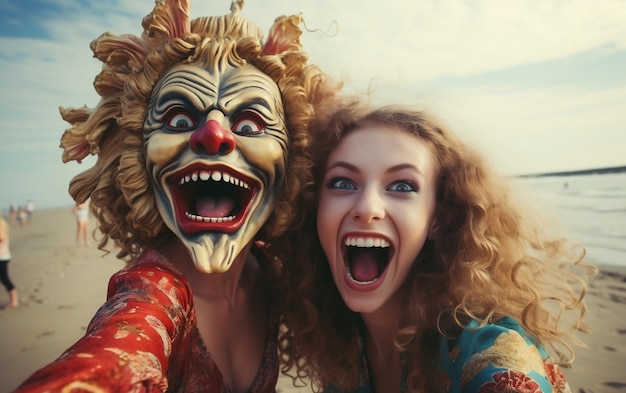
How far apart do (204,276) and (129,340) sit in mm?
855

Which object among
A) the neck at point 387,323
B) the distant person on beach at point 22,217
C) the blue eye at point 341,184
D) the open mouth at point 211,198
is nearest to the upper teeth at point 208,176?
the open mouth at point 211,198

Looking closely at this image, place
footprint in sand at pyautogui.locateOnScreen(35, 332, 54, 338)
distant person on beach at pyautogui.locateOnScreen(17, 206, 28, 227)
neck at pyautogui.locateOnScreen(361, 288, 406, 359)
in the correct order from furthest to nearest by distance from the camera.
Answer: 1. distant person on beach at pyautogui.locateOnScreen(17, 206, 28, 227)
2. footprint in sand at pyautogui.locateOnScreen(35, 332, 54, 338)
3. neck at pyautogui.locateOnScreen(361, 288, 406, 359)

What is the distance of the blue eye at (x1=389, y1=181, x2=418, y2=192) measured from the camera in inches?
87.3

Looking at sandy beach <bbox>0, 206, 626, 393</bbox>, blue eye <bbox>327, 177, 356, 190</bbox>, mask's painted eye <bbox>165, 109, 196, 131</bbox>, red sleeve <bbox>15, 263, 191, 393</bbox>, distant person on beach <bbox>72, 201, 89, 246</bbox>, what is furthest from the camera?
distant person on beach <bbox>72, 201, 89, 246</bbox>

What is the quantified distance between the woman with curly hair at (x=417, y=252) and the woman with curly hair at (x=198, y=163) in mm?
233

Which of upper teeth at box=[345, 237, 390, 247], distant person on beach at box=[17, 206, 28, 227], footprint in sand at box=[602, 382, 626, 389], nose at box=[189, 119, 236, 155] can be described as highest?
nose at box=[189, 119, 236, 155]

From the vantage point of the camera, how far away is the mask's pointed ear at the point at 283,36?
91.7 inches

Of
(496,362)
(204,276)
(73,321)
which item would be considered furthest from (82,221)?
(496,362)

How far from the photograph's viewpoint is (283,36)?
2.34 meters

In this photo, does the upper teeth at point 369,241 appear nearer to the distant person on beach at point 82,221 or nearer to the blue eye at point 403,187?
the blue eye at point 403,187

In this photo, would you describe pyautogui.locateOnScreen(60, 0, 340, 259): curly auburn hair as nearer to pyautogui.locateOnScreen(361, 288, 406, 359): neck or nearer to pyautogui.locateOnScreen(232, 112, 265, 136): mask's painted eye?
pyautogui.locateOnScreen(232, 112, 265, 136): mask's painted eye

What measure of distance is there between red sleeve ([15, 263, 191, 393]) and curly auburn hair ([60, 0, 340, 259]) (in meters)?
0.41

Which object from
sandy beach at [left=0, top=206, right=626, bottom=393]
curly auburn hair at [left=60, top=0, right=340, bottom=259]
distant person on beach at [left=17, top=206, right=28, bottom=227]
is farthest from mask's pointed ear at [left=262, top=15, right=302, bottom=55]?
distant person on beach at [left=17, top=206, right=28, bottom=227]

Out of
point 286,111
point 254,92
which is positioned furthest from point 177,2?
point 286,111
